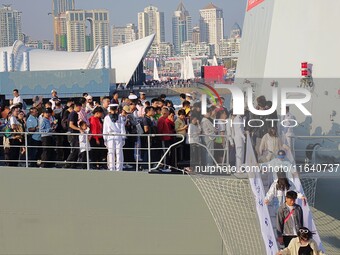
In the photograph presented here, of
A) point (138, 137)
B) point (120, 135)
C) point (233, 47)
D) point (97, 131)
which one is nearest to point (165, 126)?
point (138, 137)

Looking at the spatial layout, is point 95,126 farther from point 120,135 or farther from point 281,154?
point 281,154

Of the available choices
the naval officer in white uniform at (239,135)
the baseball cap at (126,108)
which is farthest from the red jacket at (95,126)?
the naval officer in white uniform at (239,135)

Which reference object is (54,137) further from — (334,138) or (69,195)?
(334,138)

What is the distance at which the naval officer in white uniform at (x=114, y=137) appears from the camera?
10.8 metres

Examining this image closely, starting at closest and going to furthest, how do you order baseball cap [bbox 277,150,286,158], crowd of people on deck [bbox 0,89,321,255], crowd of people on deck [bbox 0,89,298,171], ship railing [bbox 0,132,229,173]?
1. baseball cap [bbox 277,150,286,158]
2. crowd of people on deck [bbox 0,89,321,255]
3. crowd of people on deck [bbox 0,89,298,171]
4. ship railing [bbox 0,132,229,173]

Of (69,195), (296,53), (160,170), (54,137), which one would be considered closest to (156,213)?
(160,170)

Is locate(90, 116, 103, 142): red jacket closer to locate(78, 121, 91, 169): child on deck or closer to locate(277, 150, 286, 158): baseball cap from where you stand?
locate(78, 121, 91, 169): child on deck

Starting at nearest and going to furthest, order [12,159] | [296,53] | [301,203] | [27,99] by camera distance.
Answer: [301,203] → [296,53] → [12,159] → [27,99]

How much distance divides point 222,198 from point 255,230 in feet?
1.94

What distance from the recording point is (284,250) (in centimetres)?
757

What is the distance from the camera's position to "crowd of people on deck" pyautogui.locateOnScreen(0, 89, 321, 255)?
9.00 metres

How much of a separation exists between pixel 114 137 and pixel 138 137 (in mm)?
427

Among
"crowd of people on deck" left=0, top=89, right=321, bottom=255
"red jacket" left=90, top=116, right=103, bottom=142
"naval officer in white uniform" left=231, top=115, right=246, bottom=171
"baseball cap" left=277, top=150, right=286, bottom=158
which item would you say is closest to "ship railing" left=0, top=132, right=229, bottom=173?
"crowd of people on deck" left=0, top=89, right=321, bottom=255

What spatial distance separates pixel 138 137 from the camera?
1123cm
